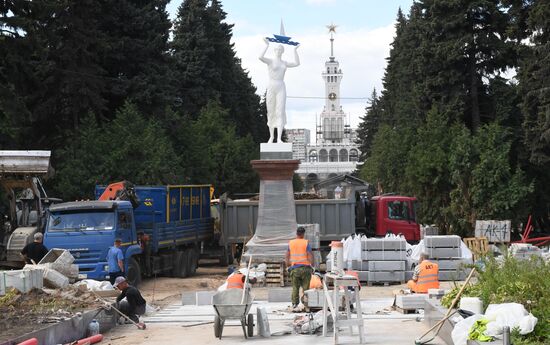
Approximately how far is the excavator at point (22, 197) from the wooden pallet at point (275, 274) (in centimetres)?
713

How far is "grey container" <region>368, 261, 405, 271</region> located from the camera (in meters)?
28.1

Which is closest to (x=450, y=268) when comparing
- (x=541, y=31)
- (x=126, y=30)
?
(x=541, y=31)

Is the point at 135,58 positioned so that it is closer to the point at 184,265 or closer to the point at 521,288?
the point at 184,265

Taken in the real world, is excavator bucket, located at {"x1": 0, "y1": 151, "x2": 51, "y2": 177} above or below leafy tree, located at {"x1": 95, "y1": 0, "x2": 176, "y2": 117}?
below

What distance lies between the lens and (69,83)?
133ft

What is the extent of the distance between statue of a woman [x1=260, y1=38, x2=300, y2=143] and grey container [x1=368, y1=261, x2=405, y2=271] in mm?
4971

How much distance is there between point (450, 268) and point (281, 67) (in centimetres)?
811

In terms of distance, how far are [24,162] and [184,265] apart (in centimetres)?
678

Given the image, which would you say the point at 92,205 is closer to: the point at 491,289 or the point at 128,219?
the point at 128,219

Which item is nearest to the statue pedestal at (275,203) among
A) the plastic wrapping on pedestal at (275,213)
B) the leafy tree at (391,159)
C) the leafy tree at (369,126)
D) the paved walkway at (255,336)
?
the plastic wrapping on pedestal at (275,213)

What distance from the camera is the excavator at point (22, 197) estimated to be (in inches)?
1112

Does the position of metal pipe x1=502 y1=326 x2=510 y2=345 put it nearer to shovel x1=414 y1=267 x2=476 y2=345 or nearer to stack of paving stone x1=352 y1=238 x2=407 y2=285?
shovel x1=414 y1=267 x2=476 y2=345

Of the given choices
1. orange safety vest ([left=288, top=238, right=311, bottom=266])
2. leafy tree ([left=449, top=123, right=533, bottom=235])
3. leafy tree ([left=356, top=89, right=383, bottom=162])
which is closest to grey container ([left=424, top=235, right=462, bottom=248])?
orange safety vest ([left=288, top=238, right=311, bottom=266])

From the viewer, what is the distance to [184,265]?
32531mm
